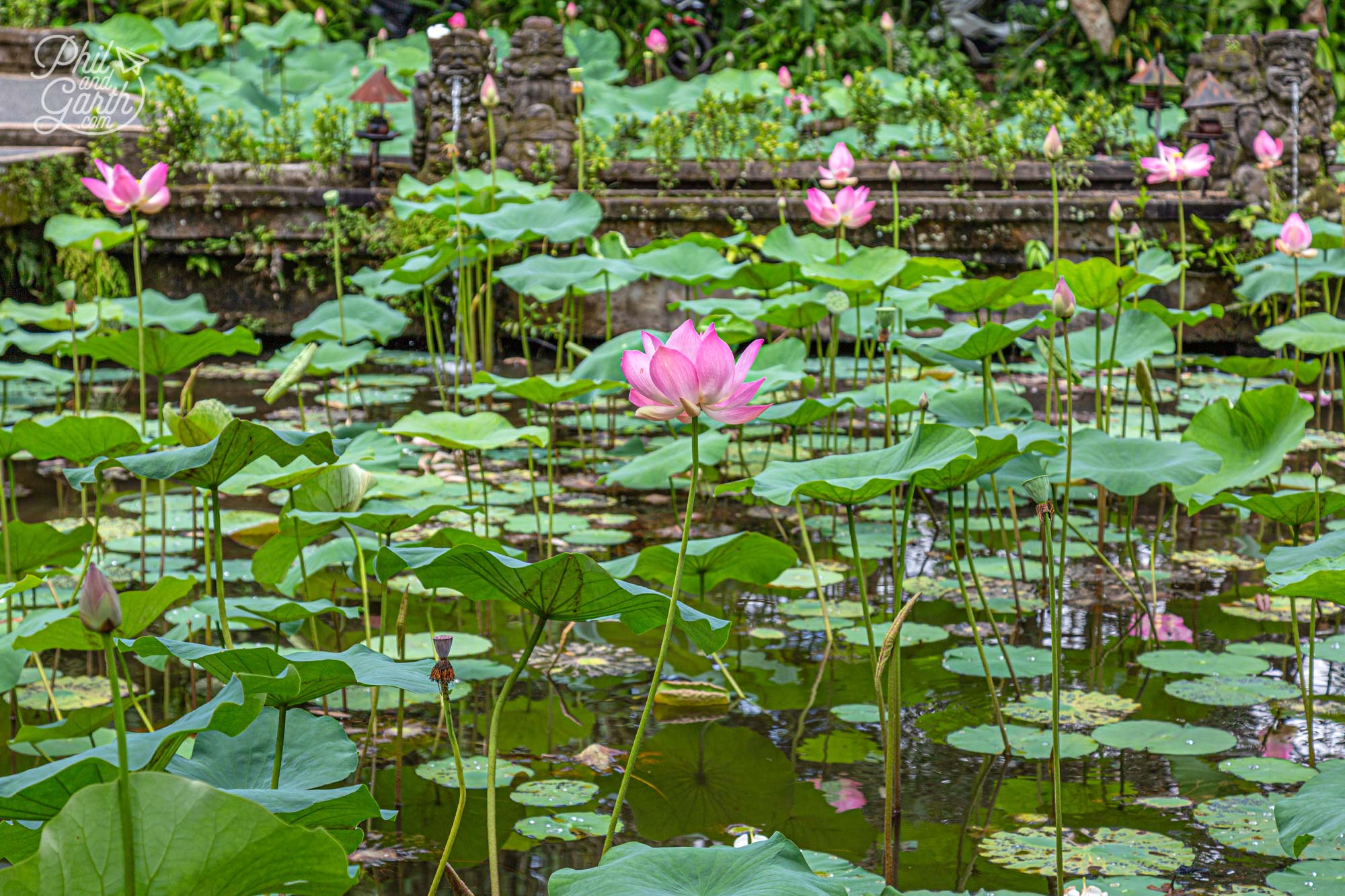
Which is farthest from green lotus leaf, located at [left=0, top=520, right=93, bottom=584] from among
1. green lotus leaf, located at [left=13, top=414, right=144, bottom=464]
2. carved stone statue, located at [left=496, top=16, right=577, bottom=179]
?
carved stone statue, located at [left=496, top=16, right=577, bottom=179]

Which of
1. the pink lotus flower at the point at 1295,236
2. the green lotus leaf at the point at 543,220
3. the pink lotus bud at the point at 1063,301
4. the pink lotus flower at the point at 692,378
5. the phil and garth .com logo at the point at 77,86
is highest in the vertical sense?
the phil and garth .com logo at the point at 77,86

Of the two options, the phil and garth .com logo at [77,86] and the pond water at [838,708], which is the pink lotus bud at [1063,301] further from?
the phil and garth .com logo at [77,86]

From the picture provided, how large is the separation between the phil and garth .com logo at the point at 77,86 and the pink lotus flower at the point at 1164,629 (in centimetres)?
723

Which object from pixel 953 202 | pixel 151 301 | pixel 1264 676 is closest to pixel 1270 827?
pixel 1264 676

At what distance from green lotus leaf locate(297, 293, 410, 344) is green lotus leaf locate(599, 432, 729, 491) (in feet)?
5.51

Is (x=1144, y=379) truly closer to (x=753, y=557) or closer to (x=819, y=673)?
(x=819, y=673)

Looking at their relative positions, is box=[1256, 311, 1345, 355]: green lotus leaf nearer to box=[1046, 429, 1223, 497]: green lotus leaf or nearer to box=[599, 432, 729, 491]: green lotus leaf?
box=[1046, 429, 1223, 497]: green lotus leaf

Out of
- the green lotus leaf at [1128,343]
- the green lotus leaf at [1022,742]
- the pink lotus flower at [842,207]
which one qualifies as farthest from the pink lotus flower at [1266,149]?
the green lotus leaf at [1022,742]

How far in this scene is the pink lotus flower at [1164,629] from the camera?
2.60 metres

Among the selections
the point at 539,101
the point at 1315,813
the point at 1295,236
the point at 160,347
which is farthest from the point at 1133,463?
the point at 539,101

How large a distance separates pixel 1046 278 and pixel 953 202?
126 inches

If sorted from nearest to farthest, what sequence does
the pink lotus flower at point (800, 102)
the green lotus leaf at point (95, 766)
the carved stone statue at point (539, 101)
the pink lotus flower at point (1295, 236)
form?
the green lotus leaf at point (95, 766) < the pink lotus flower at point (1295, 236) < the carved stone statue at point (539, 101) < the pink lotus flower at point (800, 102)

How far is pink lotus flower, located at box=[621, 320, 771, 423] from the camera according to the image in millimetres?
1284

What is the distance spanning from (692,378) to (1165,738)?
3.95 feet
